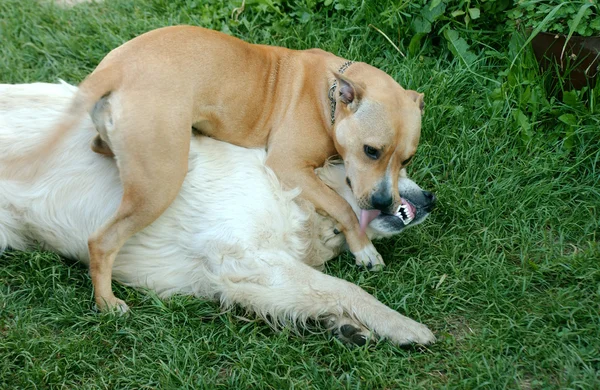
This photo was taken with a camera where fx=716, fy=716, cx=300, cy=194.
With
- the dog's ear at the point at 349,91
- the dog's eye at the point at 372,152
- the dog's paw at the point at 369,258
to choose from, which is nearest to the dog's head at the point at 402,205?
the dog's paw at the point at 369,258

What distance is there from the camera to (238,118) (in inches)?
156

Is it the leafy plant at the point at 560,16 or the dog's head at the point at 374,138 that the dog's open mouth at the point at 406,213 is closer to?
the dog's head at the point at 374,138

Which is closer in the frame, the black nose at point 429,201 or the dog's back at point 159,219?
the dog's back at point 159,219

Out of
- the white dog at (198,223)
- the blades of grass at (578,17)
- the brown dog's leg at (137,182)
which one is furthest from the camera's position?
the blades of grass at (578,17)

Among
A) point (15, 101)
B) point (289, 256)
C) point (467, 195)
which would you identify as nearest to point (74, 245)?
point (15, 101)

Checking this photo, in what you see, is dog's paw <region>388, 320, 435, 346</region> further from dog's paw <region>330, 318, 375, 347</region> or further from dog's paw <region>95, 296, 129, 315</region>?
dog's paw <region>95, 296, 129, 315</region>

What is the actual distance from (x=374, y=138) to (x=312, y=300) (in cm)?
91

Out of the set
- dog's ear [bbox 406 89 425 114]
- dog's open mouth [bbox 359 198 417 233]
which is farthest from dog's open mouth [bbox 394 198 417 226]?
dog's ear [bbox 406 89 425 114]

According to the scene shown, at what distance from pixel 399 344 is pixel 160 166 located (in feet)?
4.55

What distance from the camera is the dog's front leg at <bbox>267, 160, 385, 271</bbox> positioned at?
147 inches

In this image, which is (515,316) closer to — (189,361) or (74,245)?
(189,361)

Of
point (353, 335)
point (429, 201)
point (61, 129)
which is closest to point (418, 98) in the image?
point (429, 201)

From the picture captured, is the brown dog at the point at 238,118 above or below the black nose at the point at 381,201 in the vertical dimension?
above

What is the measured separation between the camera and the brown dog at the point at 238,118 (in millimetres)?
3402
